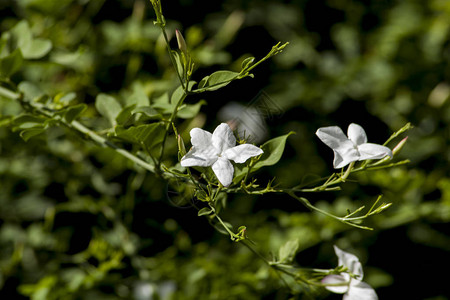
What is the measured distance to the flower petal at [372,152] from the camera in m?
0.87

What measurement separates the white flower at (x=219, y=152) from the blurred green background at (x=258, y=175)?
0.67 feet

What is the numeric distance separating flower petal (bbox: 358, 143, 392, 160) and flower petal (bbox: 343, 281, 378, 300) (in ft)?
1.04

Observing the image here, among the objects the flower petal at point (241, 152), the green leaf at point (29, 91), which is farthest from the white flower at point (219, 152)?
the green leaf at point (29, 91)

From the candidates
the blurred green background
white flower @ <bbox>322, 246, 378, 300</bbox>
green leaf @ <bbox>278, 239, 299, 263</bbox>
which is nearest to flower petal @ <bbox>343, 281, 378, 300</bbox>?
white flower @ <bbox>322, 246, 378, 300</bbox>

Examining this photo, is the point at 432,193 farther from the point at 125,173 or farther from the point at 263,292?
the point at 125,173

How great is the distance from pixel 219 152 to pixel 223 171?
0.05 m

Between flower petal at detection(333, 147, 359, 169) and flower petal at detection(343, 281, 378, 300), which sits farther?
flower petal at detection(343, 281, 378, 300)

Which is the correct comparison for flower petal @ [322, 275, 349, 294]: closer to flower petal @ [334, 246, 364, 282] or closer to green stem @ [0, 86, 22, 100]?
flower petal @ [334, 246, 364, 282]

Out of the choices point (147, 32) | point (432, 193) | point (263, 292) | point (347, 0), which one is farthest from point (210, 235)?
point (347, 0)

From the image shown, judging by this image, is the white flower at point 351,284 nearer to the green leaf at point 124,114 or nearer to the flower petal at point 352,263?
the flower petal at point 352,263

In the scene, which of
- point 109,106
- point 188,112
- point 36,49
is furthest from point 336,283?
point 36,49

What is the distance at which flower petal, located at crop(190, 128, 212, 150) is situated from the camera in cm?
82

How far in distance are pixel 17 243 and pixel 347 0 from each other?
2.10 m

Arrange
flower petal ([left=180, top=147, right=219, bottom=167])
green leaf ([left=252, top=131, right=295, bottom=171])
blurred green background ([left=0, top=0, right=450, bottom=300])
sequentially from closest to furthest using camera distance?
flower petal ([left=180, top=147, right=219, bottom=167]) < green leaf ([left=252, top=131, right=295, bottom=171]) < blurred green background ([left=0, top=0, right=450, bottom=300])
